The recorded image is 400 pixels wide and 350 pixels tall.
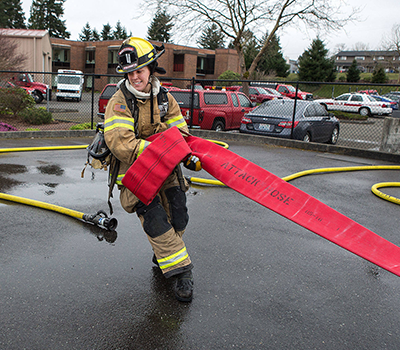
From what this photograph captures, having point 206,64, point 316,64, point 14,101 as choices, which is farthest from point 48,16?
point 14,101

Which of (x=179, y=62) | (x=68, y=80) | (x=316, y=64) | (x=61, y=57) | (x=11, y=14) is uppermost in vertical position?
(x=11, y=14)

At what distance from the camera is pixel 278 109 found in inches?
463

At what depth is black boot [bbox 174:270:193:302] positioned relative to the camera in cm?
299

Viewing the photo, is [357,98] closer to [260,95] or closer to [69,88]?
[260,95]

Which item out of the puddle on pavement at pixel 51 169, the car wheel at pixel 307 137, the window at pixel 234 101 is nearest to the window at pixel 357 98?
the window at pixel 234 101

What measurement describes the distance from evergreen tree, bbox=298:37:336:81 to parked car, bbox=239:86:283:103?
24770mm

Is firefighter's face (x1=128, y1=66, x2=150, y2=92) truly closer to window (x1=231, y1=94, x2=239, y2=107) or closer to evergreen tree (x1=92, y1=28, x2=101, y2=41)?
window (x1=231, y1=94, x2=239, y2=107)

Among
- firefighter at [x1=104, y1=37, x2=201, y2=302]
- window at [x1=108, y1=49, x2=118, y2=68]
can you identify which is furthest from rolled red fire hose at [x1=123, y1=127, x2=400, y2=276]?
window at [x1=108, y1=49, x2=118, y2=68]

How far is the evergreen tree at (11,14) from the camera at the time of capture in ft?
227

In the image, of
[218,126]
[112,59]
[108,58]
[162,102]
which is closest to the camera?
[162,102]

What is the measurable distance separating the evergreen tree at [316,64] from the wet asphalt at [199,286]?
174 ft

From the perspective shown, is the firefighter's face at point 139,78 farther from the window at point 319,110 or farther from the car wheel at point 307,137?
the window at point 319,110

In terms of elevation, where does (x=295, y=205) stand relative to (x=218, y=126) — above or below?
above

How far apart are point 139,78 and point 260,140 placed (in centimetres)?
912
